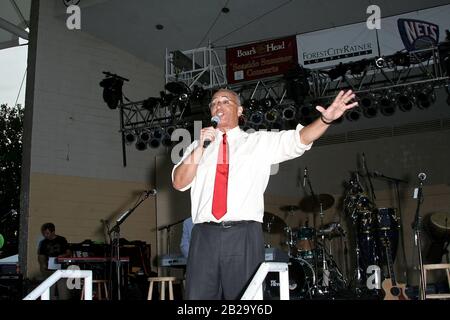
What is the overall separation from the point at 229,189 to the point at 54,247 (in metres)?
5.64

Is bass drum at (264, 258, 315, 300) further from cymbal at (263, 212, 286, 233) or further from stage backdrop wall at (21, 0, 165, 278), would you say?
stage backdrop wall at (21, 0, 165, 278)

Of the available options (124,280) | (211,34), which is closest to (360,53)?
(211,34)

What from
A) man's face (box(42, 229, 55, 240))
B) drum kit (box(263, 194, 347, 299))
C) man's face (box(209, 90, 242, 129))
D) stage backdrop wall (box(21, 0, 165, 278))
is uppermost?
stage backdrop wall (box(21, 0, 165, 278))

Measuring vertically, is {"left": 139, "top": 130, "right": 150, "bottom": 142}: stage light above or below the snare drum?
above

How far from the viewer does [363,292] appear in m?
6.22

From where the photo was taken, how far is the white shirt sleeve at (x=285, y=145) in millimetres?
2236

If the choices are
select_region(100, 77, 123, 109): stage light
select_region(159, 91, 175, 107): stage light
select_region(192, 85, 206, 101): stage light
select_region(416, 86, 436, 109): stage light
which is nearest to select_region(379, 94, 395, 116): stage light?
select_region(416, 86, 436, 109): stage light

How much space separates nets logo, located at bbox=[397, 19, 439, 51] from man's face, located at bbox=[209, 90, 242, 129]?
197 inches

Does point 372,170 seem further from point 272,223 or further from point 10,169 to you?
point 10,169

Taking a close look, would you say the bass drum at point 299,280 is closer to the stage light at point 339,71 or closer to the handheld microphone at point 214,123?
the stage light at point 339,71

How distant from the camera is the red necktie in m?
2.13

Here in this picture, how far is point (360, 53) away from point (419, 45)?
2.40ft
